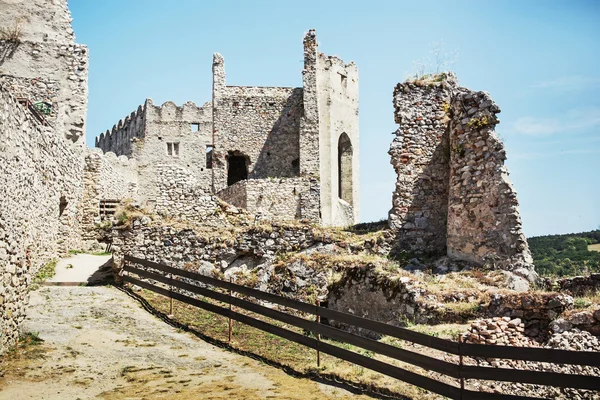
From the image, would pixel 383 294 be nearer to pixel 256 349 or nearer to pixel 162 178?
pixel 256 349

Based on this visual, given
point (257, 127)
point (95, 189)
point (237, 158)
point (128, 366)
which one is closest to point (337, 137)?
point (257, 127)

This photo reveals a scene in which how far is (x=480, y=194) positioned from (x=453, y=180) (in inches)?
42.0

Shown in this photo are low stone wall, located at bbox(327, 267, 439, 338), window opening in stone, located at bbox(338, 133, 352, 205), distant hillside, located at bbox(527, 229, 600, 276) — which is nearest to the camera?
low stone wall, located at bbox(327, 267, 439, 338)

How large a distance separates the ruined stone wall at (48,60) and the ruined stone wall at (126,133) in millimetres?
18020

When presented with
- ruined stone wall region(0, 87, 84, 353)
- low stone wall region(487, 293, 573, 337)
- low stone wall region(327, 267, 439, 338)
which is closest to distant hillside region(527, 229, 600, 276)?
low stone wall region(487, 293, 573, 337)

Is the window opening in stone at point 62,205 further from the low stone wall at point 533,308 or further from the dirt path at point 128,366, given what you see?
the low stone wall at point 533,308

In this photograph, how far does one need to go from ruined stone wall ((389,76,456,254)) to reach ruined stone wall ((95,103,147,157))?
26.9 meters

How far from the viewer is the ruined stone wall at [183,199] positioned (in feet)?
57.1

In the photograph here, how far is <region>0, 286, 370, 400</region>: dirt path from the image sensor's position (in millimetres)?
8477

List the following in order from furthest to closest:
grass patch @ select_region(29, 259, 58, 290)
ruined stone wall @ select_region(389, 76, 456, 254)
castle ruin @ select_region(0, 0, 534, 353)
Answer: ruined stone wall @ select_region(389, 76, 456, 254) → grass patch @ select_region(29, 259, 58, 290) → castle ruin @ select_region(0, 0, 534, 353)

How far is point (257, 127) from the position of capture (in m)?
34.8

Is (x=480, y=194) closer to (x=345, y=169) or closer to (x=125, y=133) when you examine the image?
(x=345, y=169)

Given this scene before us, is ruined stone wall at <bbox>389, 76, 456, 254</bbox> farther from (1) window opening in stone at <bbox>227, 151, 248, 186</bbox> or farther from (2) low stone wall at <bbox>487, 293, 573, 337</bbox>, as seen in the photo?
(1) window opening in stone at <bbox>227, 151, 248, 186</bbox>

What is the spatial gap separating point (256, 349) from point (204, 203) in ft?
23.2
